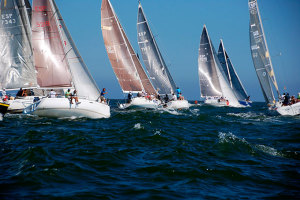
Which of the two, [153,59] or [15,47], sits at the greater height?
[153,59]

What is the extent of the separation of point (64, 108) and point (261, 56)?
20.9m

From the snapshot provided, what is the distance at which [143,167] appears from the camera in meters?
8.80

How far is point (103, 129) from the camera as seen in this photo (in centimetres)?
1608


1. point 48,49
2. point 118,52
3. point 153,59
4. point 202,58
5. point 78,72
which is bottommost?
point 78,72

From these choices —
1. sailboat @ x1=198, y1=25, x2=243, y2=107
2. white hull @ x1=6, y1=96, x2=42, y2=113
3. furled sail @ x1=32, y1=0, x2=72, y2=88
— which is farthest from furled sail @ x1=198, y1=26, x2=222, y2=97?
white hull @ x1=6, y1=96, x2=42, y2=113

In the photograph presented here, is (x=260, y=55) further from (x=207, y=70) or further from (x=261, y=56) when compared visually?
(x=207, y=70)

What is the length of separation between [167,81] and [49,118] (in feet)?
72.5

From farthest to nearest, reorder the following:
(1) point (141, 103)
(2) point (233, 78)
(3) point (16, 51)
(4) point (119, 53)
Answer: (2) point (233, 78) < (4) point (119, 53) < (1) point (141, 103) < (3) point (16, 51)

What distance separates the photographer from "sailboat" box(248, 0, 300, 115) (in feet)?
98.8

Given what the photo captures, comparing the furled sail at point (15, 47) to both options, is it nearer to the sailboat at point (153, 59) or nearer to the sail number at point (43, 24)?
the sail number at point (43, 24)

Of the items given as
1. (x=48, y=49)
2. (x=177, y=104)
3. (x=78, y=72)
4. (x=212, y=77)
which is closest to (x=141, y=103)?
(x=177, y=104)

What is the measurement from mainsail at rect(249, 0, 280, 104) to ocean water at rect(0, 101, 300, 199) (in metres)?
17.1

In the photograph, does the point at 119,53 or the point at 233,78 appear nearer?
the point at 119,53

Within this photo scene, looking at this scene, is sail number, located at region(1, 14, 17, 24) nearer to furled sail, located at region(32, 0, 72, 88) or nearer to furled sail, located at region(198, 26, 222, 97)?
furled sail, located at region(32, 0, 72, 88)
